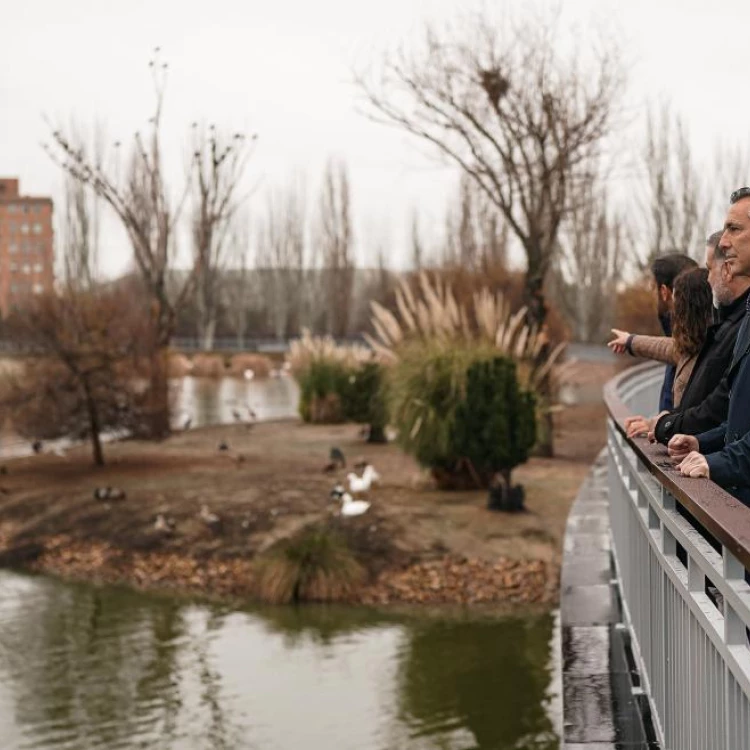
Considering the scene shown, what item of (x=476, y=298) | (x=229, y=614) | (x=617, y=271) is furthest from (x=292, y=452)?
(x=617, y=271)

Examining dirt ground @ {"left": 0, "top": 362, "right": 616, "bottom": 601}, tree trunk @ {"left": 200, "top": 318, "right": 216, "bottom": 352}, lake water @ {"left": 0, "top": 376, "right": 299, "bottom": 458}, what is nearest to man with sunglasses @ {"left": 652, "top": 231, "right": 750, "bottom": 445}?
dirt ground @ {"left": 0, "top": 362, "right": 616, "bottom": 601}

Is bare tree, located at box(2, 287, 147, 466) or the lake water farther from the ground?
bare tree, located at box(2, 287, 147, 466)

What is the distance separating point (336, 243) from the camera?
232ft

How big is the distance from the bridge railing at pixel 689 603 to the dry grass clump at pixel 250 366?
4525 centimetres

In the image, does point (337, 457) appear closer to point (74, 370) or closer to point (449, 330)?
point (449, 330)

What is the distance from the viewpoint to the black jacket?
15.0 ft

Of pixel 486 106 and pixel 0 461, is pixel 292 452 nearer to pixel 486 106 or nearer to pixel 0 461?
pixel 0 461

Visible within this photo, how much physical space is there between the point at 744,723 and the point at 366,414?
838 inches

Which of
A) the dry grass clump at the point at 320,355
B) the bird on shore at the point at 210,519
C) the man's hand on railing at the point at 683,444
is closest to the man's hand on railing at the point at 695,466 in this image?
the man's hand on railing at the point at 683,444

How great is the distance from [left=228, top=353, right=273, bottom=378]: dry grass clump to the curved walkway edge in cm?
4064

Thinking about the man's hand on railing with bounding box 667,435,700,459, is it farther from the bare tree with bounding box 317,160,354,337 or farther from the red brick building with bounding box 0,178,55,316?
the red brick building with bounding box 0,178,55,316

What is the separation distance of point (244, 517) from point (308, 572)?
2.70 metres

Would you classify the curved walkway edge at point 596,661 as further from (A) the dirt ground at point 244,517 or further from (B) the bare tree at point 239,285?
(B) the bare tree at point 239,285

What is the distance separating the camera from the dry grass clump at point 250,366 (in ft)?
169
